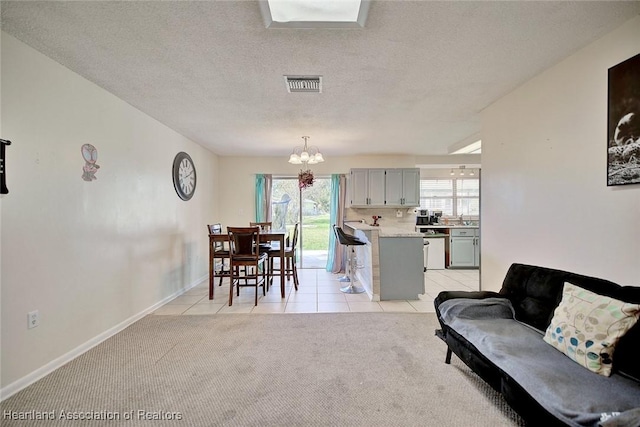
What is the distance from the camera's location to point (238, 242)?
141 inches

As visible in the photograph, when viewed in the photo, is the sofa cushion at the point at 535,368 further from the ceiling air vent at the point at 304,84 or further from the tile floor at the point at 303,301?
the ceiling air vent at the point at 304,84

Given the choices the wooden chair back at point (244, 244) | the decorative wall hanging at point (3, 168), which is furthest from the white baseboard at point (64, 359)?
the decorative wall hanging at point (3, 168)

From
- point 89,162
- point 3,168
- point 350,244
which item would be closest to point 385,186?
point 350,244

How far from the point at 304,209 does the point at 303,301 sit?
248cm

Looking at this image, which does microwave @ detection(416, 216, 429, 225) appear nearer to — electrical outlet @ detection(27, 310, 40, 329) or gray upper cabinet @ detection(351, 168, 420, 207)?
gray upper cabinet @ detection(351, 168, 420, 207)

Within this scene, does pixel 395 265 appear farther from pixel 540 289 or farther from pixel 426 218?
pixel 426 218

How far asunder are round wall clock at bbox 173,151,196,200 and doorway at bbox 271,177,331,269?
176 cm

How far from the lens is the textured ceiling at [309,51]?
1.56 m

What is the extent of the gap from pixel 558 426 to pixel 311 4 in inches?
94.0

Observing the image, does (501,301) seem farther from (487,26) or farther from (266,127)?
(266,127)

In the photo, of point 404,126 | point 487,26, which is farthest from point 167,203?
point 487,26

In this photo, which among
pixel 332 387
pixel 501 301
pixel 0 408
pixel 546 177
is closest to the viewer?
pixel 0 408

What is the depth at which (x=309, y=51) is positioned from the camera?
194 cm

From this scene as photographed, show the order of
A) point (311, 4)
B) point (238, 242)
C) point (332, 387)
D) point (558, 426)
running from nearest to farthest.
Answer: point (558, 426)
point (311, 4)
point (332, 387)
point (238, 242)
